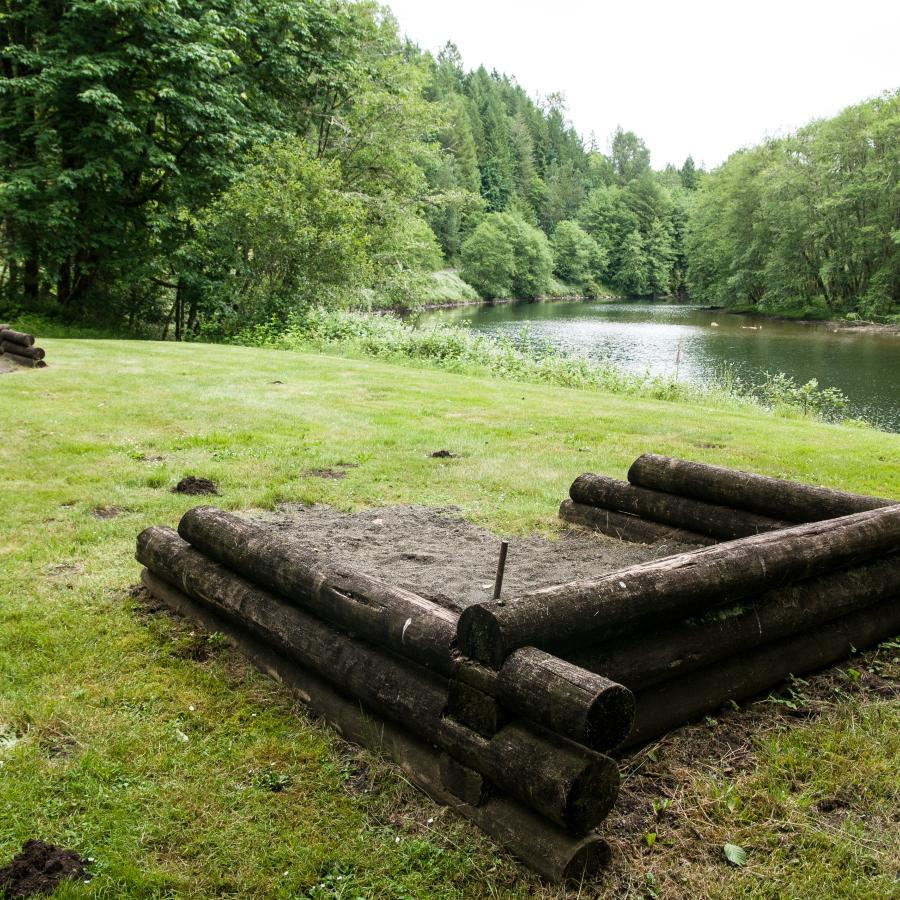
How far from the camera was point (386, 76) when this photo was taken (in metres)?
33.9

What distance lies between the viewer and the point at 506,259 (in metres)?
91.2

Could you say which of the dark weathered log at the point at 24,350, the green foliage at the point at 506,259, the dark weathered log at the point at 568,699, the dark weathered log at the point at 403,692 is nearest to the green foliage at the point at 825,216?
the green foliage at the point at 506,259

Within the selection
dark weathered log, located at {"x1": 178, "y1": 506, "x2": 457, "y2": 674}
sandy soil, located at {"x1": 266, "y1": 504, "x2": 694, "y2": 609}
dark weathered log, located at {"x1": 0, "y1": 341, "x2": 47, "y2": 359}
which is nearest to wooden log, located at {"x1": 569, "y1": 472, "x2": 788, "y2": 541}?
sandy soil, located at {"x1": 266, "y1": 504, "x2": 694, "y2": 609}

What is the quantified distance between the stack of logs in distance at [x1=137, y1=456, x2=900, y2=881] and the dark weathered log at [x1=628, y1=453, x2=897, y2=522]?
0.25m

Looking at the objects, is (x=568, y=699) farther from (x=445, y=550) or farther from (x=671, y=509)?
(x=671, y=509)

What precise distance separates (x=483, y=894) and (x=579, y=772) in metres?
0.54

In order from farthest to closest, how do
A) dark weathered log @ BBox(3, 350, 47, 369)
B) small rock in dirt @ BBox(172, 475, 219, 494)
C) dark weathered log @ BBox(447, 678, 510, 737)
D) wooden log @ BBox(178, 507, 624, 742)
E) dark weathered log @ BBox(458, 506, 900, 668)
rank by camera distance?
dark weathered log @ BBox(3, 350, 47, 369) → small rock in dirt @ BBox(172, 475, 219, 494) → wooden log @ BBox(178, 507, 624, 742) → dark weathered log @ BBox(458, 506, 900, 668) → dark weathered log @ BBox(447, 678, 510, 737)

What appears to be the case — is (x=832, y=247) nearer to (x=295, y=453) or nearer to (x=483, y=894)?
(x=295, y=453)

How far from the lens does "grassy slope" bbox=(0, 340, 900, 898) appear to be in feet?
9.25

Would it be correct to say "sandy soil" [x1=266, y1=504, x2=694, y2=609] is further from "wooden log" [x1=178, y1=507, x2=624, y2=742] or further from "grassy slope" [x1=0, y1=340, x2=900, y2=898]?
"wooden log" [x1=178, y1=507, x2=624, y2=742]

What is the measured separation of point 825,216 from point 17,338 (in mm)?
59138

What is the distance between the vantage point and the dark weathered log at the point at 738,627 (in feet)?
11.5

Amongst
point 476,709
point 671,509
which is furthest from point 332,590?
point 671,509

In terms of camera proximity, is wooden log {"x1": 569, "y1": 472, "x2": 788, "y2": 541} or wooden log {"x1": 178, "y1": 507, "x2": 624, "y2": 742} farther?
wooden log {"x1": 569, "y1": 472, "x2": 788, "y2": 541}
